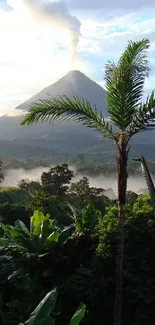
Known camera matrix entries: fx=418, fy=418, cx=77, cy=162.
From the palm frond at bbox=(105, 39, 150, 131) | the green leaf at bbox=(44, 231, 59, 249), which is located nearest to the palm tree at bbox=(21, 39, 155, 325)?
the palm frond at bbox=(105, 39, 150, 131)

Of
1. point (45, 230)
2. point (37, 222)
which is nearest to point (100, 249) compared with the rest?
point (45, 230)

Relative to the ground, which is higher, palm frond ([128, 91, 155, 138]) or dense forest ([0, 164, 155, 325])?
palm frond ([128, 91, 155, 138])

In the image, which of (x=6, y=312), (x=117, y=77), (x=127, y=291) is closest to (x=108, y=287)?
(x=127, y=291)

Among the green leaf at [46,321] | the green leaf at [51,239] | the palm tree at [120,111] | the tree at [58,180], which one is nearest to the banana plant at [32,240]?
the green leaf at [51,239]

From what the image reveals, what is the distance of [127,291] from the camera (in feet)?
33.0

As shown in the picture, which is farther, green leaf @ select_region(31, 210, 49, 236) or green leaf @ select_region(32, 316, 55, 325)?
green leaf @ select_region(31, 210, 49, 236)

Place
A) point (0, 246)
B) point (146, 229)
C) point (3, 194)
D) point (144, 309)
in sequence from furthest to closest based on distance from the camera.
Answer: point (3, 194)
point (0, 246)
point (146, 229)
point (144, 309)

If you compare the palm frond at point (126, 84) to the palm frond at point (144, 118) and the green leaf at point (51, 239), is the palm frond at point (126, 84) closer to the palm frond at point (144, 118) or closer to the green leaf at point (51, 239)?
the palm frond at point (144, 118)

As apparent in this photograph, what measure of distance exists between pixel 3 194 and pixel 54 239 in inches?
1807

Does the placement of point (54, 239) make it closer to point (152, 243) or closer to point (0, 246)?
point (0, 246)

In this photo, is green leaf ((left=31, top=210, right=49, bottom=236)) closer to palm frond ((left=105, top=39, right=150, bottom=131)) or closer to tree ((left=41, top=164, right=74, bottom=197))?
palm frond ((left=105, top=39, right=150, bottom=131))

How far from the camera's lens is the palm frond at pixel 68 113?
8.73 metres

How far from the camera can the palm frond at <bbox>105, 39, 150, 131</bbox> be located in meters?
8.35

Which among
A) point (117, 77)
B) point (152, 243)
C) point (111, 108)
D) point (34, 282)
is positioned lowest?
point (34, 282)
